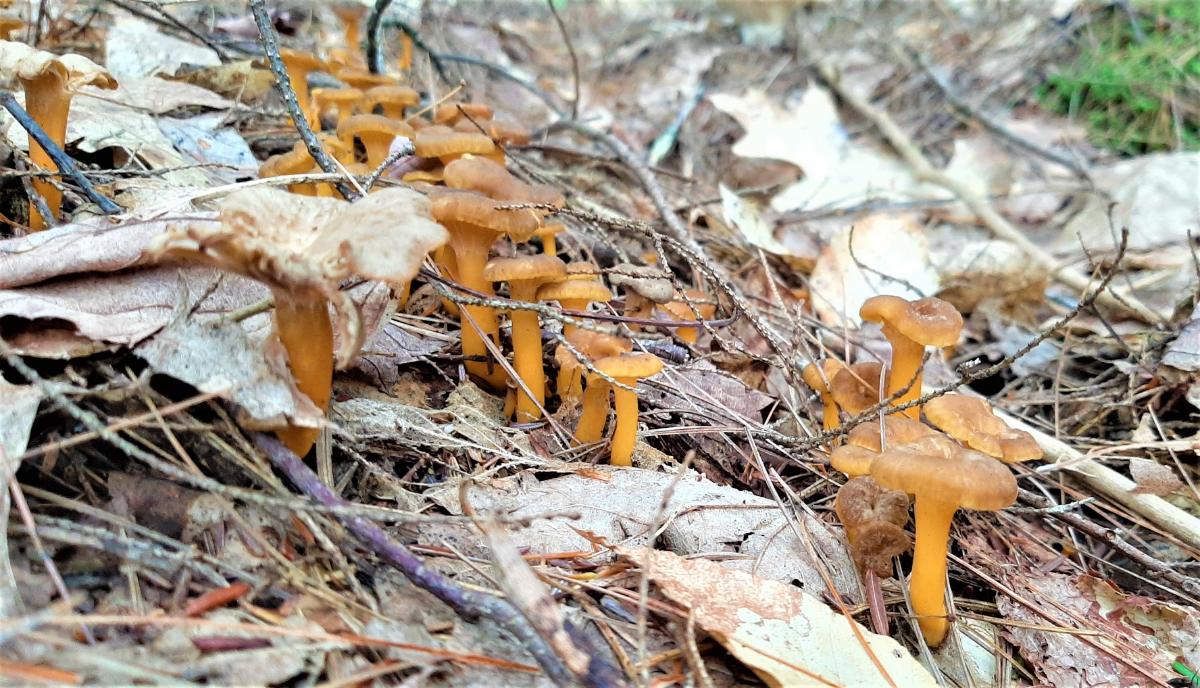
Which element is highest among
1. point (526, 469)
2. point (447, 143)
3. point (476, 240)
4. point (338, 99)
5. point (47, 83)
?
point (47, 83)

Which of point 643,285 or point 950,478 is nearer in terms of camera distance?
point 950,478

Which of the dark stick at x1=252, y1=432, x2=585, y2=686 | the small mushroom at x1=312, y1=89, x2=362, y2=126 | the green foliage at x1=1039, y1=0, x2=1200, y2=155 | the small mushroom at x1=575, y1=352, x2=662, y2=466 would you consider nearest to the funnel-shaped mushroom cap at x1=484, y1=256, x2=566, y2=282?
the small mushroom at x1=575, y1=352, x2=662, y2=466

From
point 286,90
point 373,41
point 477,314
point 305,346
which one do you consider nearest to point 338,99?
point 373,41

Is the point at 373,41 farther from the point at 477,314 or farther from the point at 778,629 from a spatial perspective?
the point at 778,629

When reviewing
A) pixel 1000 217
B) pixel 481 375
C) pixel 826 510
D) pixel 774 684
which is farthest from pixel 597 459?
pixel 1000 217

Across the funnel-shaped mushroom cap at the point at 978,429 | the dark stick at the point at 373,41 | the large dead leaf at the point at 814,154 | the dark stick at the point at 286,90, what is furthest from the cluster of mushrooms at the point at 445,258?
the large dead leaf at the point at 814,154

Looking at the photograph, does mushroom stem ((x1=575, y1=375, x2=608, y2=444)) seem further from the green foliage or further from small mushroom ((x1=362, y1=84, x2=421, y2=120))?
the green foliage
